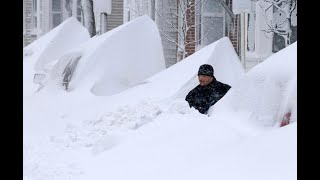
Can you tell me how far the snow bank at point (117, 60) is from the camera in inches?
330

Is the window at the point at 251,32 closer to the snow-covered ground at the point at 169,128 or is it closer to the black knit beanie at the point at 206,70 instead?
the snow-covered ground at the point at 169,128

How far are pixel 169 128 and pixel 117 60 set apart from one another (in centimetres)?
391

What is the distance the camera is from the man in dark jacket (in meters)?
6.89

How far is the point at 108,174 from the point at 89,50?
4.86 meters

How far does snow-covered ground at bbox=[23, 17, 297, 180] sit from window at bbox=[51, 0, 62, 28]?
555 inches

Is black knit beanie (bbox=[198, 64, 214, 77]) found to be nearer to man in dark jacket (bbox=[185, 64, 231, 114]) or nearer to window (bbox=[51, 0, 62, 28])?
man in dark jacket (bbox=[185, 64, 231, 114])

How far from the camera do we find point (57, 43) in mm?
11180

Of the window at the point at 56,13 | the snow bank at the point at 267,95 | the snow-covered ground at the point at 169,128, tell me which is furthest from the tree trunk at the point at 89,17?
the snow bank at the point at 267,95

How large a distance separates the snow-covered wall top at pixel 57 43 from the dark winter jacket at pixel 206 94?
4507mm

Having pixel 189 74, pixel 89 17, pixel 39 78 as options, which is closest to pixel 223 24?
pixel 89 17

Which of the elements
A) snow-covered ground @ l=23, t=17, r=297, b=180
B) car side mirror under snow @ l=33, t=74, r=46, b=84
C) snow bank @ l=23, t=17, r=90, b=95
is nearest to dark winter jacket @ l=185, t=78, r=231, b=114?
snow-covered ground @ l=23, t=17, r=297, b=180

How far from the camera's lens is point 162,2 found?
1898 centimetres

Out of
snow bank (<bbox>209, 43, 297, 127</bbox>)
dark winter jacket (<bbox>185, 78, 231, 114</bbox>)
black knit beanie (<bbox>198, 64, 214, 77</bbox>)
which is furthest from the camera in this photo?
black knit beanie (<bbox>198, 64, 214, 77</bbox>)
